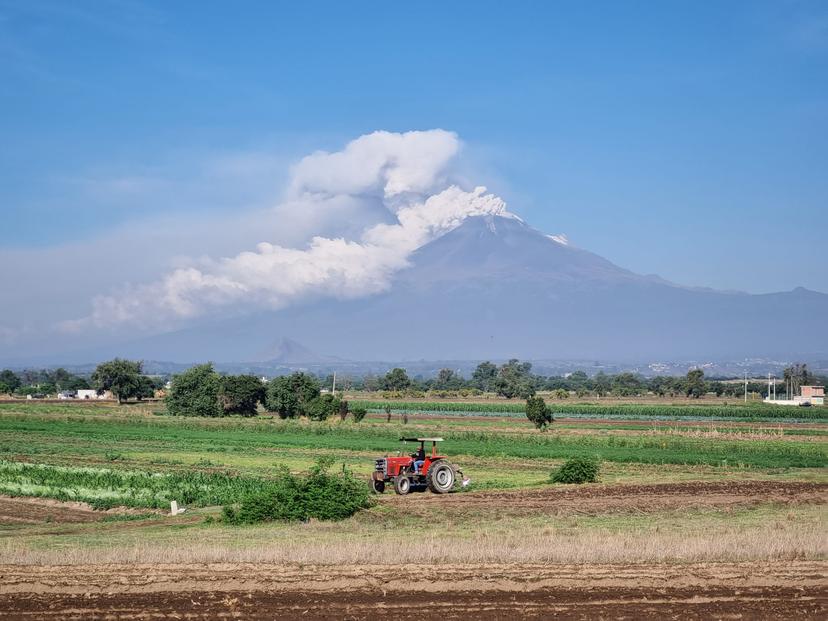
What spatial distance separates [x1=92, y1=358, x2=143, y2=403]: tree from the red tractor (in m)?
105

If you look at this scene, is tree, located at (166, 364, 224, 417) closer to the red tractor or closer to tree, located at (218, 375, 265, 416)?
tree, located at (218, 375, 265, 416)

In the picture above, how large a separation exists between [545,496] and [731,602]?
16.5 m

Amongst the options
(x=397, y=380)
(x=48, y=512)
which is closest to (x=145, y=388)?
(x=397, y=380)

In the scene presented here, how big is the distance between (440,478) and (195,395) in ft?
224

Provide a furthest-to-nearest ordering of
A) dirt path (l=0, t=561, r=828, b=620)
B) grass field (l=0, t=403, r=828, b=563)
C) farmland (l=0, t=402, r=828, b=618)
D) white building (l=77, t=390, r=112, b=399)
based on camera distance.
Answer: white building (l=77, t=390, r=112, b=399) → grass field (l=0, t=403, r=828, b=563) → farmland (l=0, t=402, r=828, b=618) → dirt path (l=0, t=561, r=828, b=620)

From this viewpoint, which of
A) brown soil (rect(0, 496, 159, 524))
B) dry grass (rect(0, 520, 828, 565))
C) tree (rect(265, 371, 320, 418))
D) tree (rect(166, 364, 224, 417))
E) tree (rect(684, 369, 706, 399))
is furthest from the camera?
tree (rect(684, 369, 706, 399))

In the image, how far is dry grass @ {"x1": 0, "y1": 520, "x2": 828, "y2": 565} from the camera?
66.2 ft

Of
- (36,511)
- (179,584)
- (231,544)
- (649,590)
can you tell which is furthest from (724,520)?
(36,511)

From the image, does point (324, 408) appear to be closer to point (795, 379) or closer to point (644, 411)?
point (644, 411)

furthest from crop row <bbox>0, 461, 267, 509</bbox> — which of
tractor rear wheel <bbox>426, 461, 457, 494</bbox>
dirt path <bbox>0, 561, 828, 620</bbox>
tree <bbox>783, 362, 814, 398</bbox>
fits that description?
tree <bbox>783, 362, 814, 398</bbox>

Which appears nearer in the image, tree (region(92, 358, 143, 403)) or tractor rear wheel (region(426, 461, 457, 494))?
tractor rear wheel (region(426, 461, 457, 494))

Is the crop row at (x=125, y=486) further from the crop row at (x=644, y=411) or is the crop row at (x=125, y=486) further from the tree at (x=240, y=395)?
the crop row at (x=644, y=411)

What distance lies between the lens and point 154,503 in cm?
3319

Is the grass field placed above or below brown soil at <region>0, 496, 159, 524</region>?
above
